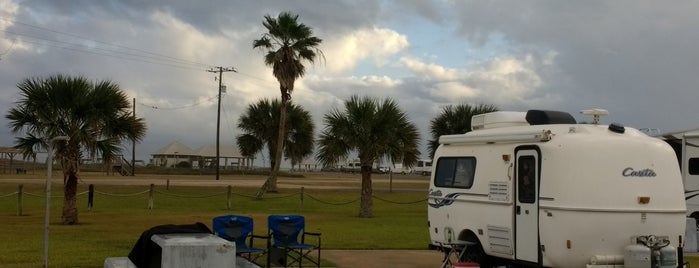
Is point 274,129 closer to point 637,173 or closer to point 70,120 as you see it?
point 70,120

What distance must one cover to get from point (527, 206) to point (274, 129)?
3386 centimetres

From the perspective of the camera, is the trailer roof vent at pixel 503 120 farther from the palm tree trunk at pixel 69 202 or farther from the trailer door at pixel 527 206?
the palm tree trunk at pixel 69 202

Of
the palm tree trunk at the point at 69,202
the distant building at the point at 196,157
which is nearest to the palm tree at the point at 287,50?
the palm tree trunk at the point at 69,202

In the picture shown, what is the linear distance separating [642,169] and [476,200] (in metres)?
2.43

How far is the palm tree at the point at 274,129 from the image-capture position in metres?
42.2

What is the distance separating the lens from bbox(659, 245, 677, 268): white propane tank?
8.35 m

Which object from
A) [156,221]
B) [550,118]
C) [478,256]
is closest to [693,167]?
[550,118]

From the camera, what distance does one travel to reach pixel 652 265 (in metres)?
8.32

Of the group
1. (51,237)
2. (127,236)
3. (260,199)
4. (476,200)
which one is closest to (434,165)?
(476,200)

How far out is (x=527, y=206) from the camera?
9156 millimetres

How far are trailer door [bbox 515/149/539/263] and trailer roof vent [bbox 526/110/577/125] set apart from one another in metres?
1.02

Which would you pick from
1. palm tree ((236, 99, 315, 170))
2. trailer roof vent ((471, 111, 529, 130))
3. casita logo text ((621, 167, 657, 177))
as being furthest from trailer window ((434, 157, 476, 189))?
palm tree ((236, 99, 315, 170))

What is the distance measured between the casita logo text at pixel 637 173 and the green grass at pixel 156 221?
22.9ft

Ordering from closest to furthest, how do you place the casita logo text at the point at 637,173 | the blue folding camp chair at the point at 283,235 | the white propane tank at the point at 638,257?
the white propane tank at the point at 638,257 < the casita logo text at the point at 637,173 < the blue folding camp chair at the point at 283,235
